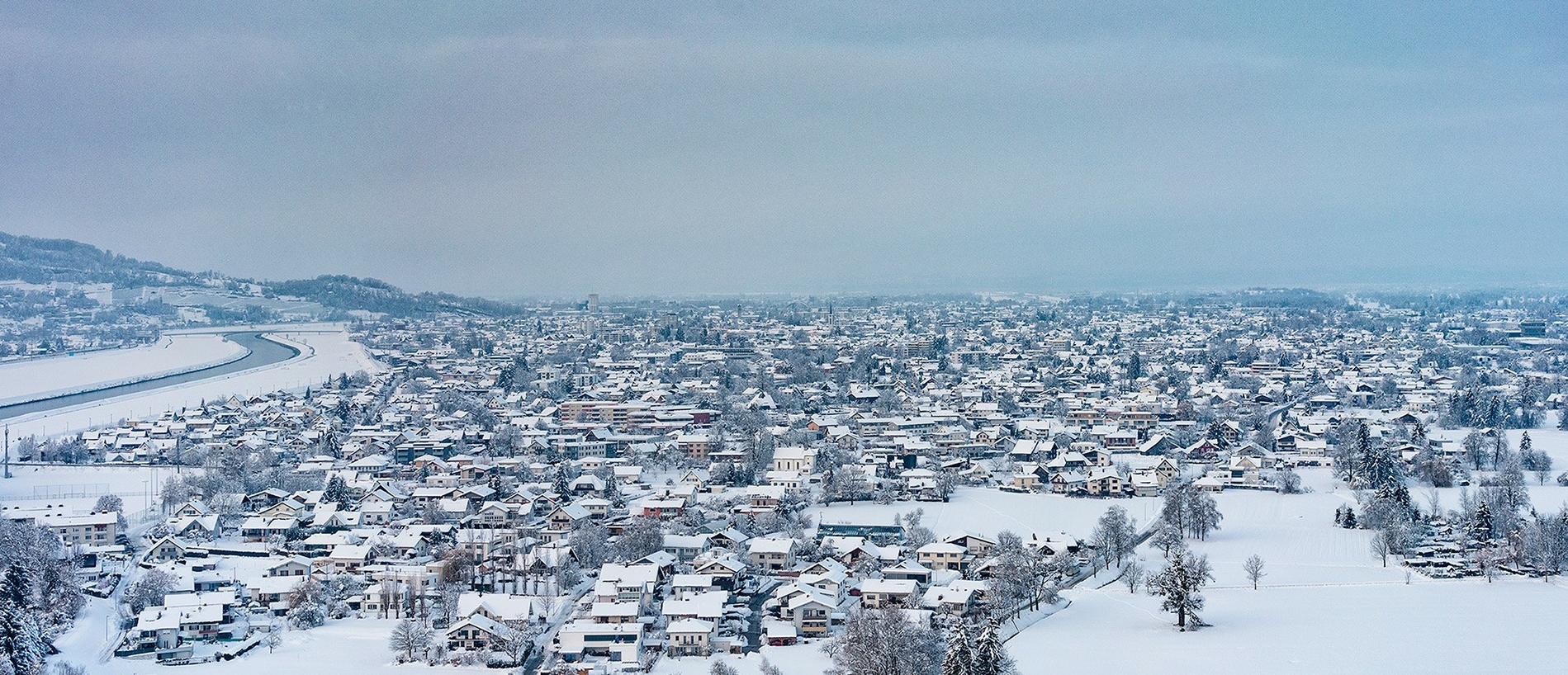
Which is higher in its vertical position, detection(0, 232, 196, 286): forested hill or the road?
detection(0, 232, 196, 286): forested hill

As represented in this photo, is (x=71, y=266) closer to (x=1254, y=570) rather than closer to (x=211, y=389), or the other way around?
(x=211, y=389)

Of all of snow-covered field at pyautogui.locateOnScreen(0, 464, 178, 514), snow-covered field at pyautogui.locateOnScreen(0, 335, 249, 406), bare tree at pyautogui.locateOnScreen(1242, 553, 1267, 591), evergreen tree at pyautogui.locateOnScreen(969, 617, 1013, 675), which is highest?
evergreen tree at pyautogui.locateOnScreen(969, 617, 1013, 675)

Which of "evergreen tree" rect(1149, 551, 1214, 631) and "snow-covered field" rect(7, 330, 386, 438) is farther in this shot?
"snow-covered field" rect(7, 330, 386, 438)

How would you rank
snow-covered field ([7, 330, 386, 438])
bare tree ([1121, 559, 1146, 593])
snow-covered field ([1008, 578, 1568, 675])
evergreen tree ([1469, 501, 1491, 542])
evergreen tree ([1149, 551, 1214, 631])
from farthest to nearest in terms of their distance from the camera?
snow-covered field ([7, 330, 386, 438]) < evergreen tree ([1469, 501, 1491, 542]) < bare tree ([1121, 559, 1146, 593]) < evergreen tree ([1149, 551, 1214, 631]) < snow-covered field ([1008, 578, 1568, 675])

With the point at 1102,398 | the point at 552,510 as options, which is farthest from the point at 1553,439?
the point at 552,510

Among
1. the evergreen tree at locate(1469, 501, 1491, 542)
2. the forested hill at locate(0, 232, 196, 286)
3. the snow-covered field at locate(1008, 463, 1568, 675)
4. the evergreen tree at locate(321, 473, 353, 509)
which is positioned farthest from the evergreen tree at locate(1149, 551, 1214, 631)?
the forested hill at locate(0, 232, 196, 286)

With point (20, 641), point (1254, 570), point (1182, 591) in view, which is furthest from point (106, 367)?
point (1182, 591)

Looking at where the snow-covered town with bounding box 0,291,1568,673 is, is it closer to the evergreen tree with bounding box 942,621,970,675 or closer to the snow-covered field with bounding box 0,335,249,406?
the evergreen tree with bounding box 942,621,970,675
